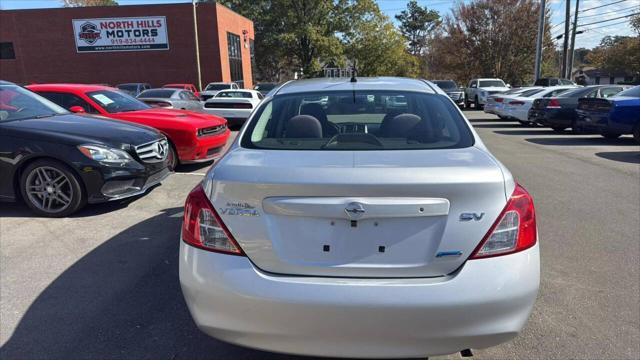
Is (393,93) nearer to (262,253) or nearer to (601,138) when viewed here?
(262,253)

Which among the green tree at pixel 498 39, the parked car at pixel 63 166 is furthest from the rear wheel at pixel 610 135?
the green tree at pixel 498 39

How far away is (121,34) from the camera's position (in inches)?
1240

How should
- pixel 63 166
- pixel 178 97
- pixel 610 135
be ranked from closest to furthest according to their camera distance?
pixel 63 166 < pixel 610 135 < pixel 178 97

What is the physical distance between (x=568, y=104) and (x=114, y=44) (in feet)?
94.6

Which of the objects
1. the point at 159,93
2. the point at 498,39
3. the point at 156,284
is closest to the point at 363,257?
the point at 156,284

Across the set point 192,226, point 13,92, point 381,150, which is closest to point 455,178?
point 381,150

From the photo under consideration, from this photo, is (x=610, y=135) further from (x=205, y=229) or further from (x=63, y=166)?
(x=205, y=229)

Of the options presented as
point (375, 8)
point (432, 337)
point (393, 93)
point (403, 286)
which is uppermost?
point (375, 8)

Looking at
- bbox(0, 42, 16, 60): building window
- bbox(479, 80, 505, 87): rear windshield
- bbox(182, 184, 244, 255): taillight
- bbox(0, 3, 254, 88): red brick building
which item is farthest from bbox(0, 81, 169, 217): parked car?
bbox(0, 42, 16, 60): building window

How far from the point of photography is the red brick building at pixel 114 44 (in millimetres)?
31344

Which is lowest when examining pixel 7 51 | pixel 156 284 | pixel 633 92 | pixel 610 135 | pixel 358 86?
pixel 610 135

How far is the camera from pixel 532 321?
3176 mm

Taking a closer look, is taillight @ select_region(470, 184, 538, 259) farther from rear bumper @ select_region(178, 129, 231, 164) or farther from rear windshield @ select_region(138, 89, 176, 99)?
rear windshield @ select_region(138, 89, 176, 99)

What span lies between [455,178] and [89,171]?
14.9 ft
